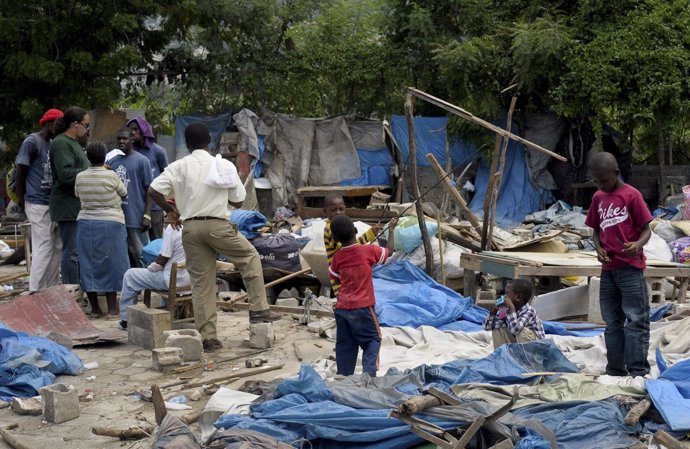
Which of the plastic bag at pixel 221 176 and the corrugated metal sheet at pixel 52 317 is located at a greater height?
the plastic bag at pixel 221 176

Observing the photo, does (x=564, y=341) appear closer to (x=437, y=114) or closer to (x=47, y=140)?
(x=47, y=140)

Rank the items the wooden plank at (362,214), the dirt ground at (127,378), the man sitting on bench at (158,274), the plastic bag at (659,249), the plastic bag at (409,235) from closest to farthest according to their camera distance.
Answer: the dirt ground at (127,378), the man sitting on bench at (158,274), the plastic bag at (409,235), the plastic bag at (659,249), the wooden plank at (362,214)

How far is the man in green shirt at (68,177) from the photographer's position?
9.22 meters

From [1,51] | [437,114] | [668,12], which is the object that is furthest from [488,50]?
[1,51]

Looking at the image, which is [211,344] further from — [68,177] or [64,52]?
[64,52]

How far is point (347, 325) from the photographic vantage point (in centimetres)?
643

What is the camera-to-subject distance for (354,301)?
6.34m

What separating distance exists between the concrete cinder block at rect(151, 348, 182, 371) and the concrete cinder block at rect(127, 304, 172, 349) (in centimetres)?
60

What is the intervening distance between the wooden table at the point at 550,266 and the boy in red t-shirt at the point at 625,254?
2511 mm

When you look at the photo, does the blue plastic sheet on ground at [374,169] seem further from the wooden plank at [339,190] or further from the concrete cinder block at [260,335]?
the concrete cinder block at [260,335]

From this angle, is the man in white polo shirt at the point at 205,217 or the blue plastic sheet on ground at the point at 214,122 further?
the blue plastic sheet on ground at the point at 214,122

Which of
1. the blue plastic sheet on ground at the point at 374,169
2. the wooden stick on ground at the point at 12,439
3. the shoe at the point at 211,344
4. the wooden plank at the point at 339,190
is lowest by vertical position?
the wooden stick on ground at the point at 12,439

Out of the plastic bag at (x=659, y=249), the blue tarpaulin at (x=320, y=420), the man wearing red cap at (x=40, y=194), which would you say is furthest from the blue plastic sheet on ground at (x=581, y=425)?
the plastic bag at (x=659, y=249)

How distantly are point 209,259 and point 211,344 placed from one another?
0.72 metres
